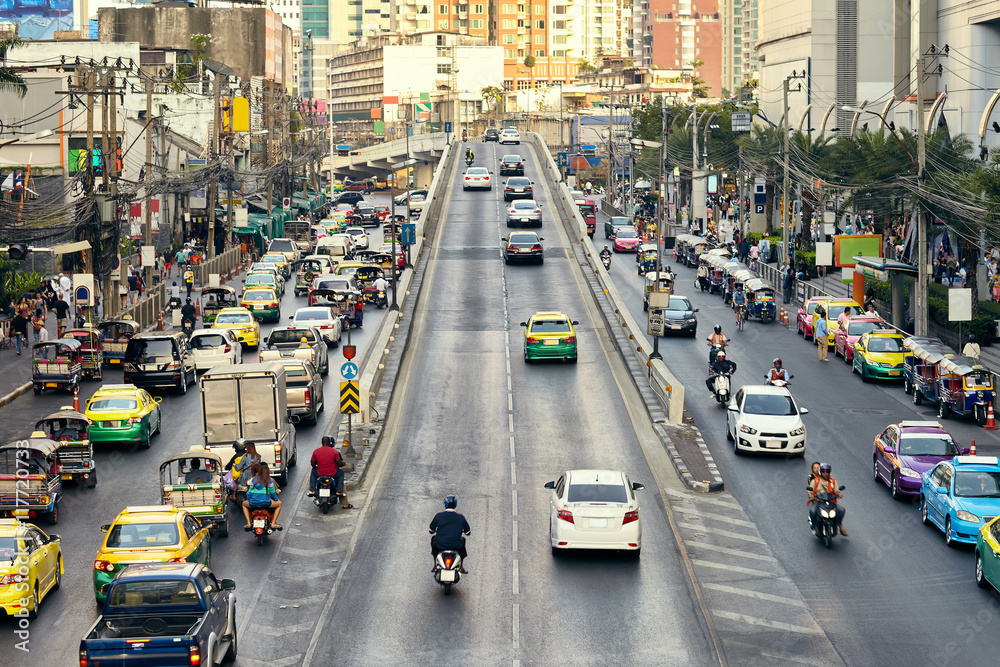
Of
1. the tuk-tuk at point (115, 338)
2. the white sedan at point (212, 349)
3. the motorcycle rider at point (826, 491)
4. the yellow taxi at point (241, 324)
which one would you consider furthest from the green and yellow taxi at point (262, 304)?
the motorcycle rider at point (826, 491)

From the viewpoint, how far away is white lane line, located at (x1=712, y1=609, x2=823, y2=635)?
67.7ft

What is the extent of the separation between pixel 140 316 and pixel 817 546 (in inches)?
1473

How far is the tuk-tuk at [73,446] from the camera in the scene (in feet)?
98.2

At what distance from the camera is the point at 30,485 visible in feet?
87.2

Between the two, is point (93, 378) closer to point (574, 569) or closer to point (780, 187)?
point (574, 569)

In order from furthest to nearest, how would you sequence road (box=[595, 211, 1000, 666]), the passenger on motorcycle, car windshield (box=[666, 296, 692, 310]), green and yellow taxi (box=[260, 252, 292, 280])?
green and yellow taxi (box=[260, 252, 292, 280])
car windshield (box=[666, 296, 692, 310])
the passenger on motorcycle
road (box=[595, 211, 1000, 666])

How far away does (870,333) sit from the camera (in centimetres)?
4534

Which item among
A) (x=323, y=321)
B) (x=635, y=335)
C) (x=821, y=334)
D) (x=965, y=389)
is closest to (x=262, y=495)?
(x=965, y=389)

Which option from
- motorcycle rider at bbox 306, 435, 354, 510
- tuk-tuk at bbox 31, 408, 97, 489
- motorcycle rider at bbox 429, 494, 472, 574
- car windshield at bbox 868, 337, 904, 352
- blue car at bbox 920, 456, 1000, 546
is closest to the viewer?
motorcycle rider at bbox 429, 494, 472, 574

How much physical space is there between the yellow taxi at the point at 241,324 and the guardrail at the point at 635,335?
46.5 ft

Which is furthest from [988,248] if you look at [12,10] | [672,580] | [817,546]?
[12,10]

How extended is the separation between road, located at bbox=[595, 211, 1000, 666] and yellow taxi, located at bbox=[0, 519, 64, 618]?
40.8 ft

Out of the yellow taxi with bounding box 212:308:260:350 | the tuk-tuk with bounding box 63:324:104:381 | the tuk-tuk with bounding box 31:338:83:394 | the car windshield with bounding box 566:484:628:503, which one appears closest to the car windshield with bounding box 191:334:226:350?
the tuk-tuk with bounding box 63:324:104:381

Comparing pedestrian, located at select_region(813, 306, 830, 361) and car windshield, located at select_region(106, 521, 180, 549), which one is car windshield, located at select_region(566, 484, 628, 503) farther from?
pedestrian, located at select_region(813, 306, 830, 361)
